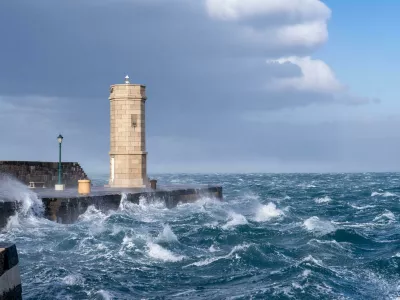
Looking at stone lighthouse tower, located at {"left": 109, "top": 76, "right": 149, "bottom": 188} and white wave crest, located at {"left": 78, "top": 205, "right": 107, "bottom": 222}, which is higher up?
stone lighthouse tower, located at {"left": 109, "top": 76, "right": 149, "bottom": 188}

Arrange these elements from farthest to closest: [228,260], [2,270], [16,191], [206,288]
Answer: [16,191]
[228,260]
[206,288]
[2,270]

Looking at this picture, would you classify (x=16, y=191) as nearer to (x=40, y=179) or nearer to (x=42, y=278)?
(x=40, y=179)

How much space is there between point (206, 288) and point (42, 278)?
3.36m

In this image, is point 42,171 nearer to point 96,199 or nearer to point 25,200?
point 96,199

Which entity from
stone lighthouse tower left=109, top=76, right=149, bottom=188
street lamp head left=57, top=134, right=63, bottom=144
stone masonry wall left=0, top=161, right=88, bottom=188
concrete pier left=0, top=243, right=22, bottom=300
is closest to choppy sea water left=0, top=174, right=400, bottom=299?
concrete pier left=0, top=243, right=22, bottom=300

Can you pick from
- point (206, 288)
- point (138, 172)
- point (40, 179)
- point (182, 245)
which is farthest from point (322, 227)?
point (40, 179)

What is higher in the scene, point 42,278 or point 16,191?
point 16,191

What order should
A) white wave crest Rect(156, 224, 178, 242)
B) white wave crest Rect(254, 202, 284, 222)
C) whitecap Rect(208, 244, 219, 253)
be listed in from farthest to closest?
white wave crest Rect(254, 202, 284, 222) < white wave crest Rect(156, 224, 178, 242) < whitecap Rect(208, 244, 219, 253)

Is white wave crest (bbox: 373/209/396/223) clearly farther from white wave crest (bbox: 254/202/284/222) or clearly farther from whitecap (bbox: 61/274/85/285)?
whitecap (bbox: 61/274/85/285)

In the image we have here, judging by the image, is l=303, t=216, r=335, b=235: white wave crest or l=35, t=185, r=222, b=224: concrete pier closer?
l=303, t=216, r=335, b=235: white wave crest

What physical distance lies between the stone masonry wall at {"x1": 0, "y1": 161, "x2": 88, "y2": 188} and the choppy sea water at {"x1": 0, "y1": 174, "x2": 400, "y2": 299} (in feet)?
14.4

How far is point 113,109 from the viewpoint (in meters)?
34.9

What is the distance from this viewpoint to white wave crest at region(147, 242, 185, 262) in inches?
663

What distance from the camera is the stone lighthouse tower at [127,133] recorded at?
113 ft
